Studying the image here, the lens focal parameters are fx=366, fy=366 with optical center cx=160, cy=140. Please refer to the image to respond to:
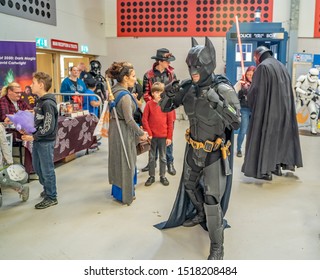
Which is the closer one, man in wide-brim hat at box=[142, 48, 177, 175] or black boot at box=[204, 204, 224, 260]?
black boot at box=[204, 204, 224, 260]

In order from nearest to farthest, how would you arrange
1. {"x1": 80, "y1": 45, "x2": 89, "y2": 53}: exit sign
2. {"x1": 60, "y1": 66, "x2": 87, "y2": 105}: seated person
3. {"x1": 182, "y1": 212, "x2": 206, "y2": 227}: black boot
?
{"x1": 182, "y1": 212, "x2": 206, "y2": 227}: black boot
{"x1": 60, "y1": 66, "x2": 87, "y2": 105}: seated person
{"x1": 80, "y1": 45, "x2": 89, "y2": 53}: exit sign

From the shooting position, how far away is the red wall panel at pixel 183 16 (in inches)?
380

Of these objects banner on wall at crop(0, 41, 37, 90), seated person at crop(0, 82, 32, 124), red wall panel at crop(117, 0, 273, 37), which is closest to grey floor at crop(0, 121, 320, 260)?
seated person at crop(0, 82, 32, 124)

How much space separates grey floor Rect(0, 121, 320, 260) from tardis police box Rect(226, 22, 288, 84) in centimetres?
344

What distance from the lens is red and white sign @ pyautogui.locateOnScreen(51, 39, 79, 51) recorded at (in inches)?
298

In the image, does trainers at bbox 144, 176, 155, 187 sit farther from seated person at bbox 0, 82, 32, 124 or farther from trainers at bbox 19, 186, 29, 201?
seated person at bbox 0, 82, 32, 124

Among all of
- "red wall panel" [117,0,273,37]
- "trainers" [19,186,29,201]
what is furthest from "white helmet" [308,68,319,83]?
"trainers" [19,186,29,201]

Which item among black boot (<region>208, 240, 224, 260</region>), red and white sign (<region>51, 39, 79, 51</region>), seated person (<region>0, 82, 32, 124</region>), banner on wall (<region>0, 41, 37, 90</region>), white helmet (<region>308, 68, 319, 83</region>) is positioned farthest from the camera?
red and white sign (<region>51, 39, 79, 51</region>)

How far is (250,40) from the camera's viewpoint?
293 inches

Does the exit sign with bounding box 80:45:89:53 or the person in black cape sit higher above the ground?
the exit sign with bounding box 80:45:89:53

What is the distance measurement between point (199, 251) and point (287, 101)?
2.38 metres

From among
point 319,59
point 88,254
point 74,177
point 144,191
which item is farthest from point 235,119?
point 319,59

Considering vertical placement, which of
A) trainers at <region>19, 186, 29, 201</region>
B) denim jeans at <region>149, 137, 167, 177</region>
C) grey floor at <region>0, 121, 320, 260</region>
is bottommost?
grey floor at <region>0, 121, 320, 260</region>

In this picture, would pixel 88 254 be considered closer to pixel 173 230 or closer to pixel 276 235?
pixel 173 230
